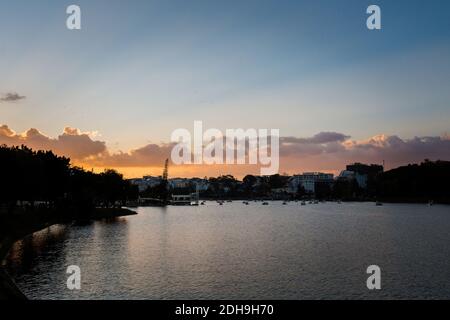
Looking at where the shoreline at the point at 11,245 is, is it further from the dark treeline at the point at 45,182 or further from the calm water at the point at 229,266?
the dark treeline at the point at 45,182

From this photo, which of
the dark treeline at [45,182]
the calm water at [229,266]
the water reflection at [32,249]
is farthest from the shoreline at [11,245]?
the dark treeline at [45,182]

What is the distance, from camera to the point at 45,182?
354 ft

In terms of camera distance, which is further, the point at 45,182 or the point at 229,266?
the point at 45,182

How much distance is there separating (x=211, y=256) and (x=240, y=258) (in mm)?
4971

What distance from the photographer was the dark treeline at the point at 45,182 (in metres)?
87.1

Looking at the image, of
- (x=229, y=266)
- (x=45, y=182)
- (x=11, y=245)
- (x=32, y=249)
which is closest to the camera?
(x=229, y=266)

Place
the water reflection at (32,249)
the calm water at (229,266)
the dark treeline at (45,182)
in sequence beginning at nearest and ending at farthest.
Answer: the calm water at (229,266), the water reflection at (32,249), the dark treeline at (45,182)

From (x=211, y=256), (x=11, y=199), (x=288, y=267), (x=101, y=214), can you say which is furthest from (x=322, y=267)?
(x=101, y=214)

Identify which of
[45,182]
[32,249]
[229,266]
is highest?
[45,182]

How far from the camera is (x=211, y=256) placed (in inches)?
2657

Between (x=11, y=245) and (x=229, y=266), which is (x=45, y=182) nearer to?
(x=11, y=245)

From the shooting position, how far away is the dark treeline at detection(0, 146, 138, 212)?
87094 mm

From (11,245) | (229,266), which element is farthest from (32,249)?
(229,266)
